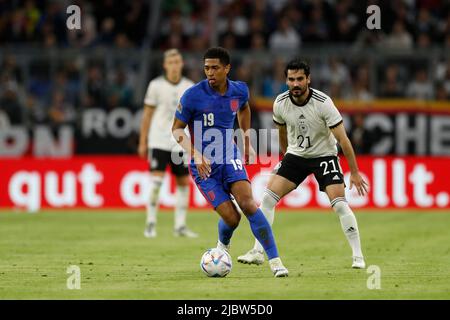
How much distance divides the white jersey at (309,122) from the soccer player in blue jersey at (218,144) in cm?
69

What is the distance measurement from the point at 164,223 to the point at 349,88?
219 inches

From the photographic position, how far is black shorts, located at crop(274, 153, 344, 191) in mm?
11453

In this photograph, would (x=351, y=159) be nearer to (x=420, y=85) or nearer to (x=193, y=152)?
Result: (x=193, y=152)

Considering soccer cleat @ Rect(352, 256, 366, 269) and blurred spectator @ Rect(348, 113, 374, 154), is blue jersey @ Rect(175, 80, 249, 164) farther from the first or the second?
blurred spectator @ Rect(348, 113, 374, 154)

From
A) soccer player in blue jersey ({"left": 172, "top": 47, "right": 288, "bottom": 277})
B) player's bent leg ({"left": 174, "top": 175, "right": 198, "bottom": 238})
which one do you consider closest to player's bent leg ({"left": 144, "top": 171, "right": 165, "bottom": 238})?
player's bent leg ({"left": 174, "top": 175, "right": 198, "bottom": 238})

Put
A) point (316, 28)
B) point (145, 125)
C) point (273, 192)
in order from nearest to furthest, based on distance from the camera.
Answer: point (273, 192) < point (145, 125) < point (316, 28)

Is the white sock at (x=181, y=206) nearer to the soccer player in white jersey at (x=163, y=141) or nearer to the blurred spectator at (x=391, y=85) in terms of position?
the soccer player in white jersey at (x=163, y=141)

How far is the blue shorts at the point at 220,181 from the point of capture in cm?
1076

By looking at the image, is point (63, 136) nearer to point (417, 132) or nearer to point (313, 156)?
point (417, 132)

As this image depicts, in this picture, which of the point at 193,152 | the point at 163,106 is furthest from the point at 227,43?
the point at 193,152

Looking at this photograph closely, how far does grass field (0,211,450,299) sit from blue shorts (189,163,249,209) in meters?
0.81

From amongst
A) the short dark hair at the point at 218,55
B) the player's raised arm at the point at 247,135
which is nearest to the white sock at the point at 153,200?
the player's raised arm at the point at 247,135

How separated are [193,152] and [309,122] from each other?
1.46m

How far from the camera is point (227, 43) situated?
22250 mm
